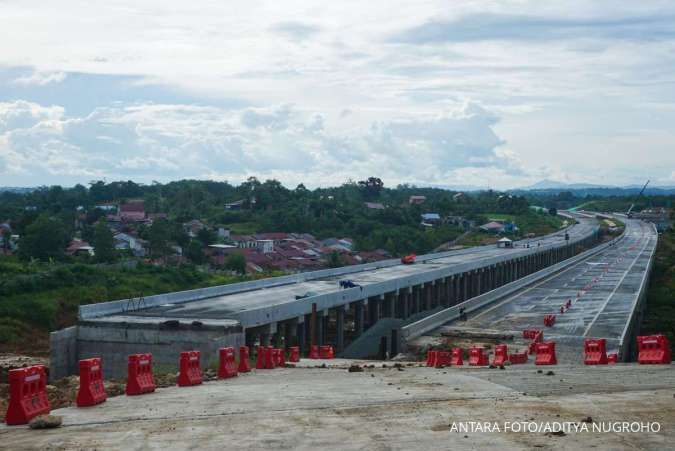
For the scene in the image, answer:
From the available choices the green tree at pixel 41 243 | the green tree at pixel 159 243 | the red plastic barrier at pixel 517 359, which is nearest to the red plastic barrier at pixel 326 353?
the red plastic barrier at pixel 517 359

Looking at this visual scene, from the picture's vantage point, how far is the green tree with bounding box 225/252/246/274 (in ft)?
281

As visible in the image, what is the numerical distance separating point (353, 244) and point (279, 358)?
9841cm

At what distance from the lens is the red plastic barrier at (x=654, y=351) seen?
22609mm

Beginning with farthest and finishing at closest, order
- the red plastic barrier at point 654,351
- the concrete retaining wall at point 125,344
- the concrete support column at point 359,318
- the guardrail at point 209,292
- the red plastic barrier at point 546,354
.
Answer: the concrete support column at point 359,318 < the guardrail at point 209,292 < the concrete retaining wall at point 125,344 < the red plastic barrier at point 546,354 < the red plastic barrier at point 654,351

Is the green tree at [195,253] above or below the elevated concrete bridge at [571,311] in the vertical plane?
above

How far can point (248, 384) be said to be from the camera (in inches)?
754

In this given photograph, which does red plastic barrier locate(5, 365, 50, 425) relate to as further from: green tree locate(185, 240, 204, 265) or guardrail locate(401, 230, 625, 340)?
green tree locate(185, 240, 204, 265)

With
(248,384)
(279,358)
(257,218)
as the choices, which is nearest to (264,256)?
(257,218)

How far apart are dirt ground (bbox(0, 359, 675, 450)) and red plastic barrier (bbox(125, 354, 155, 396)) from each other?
0.27 meters

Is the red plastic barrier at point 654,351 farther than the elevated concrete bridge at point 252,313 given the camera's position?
No

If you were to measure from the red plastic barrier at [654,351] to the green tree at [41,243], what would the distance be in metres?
64.1

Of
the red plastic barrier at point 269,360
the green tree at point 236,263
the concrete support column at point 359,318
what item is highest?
the red plastic barrier at point 269,360

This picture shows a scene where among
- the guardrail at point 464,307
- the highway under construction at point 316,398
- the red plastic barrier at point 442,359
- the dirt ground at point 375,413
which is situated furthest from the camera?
the guardrail at point 464,307

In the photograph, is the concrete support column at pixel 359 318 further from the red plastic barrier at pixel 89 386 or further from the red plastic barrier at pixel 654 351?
the red plastic barrier at pixel 89 386
